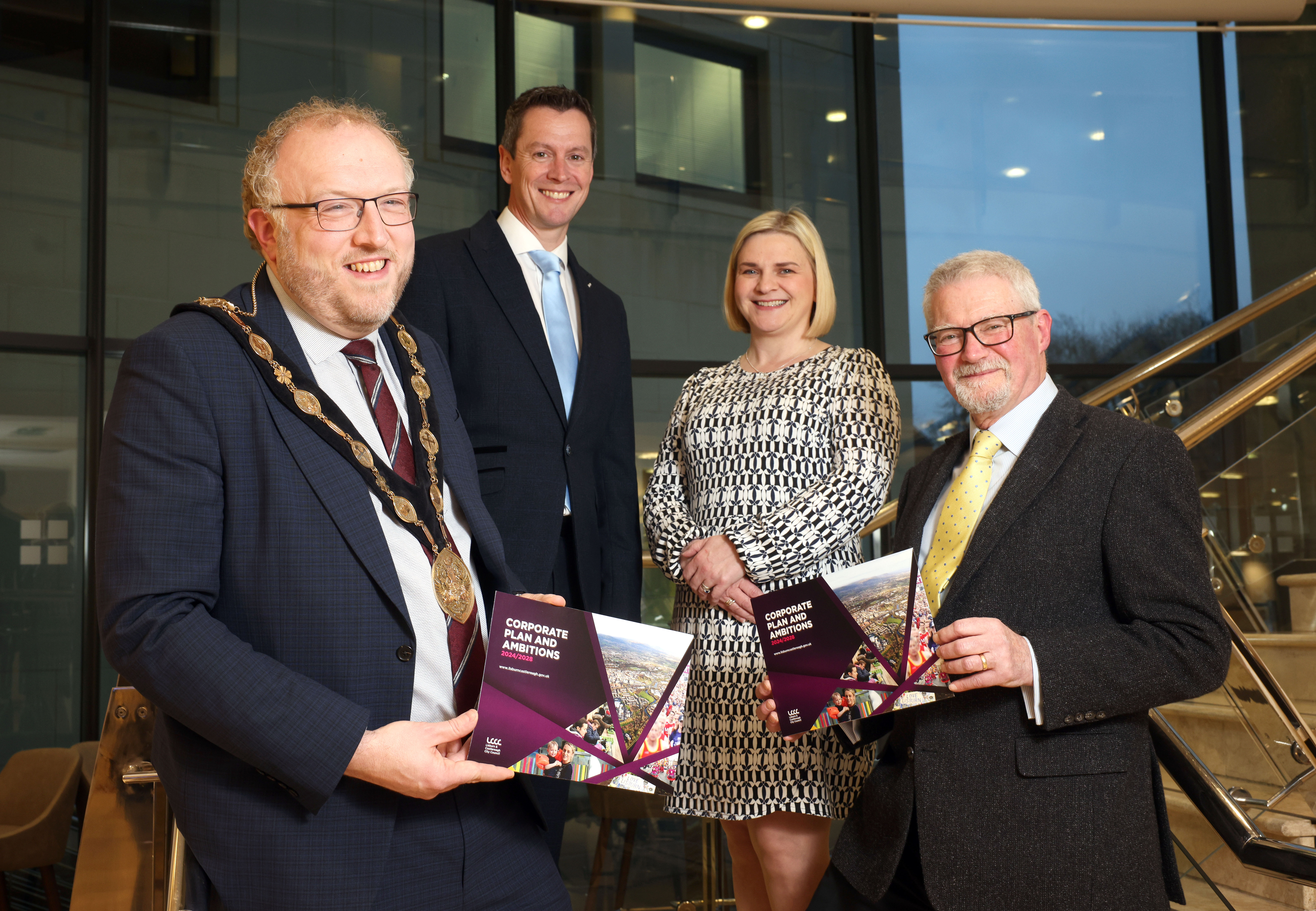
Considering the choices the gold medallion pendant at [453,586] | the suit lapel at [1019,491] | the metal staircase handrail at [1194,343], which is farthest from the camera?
the metal staircase handrail at [1194,343]

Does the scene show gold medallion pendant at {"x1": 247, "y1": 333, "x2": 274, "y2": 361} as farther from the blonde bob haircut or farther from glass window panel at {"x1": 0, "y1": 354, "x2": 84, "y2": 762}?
glass window panel at {"x1": 0, "y1": 354, "x2": 84, "y2": 762}

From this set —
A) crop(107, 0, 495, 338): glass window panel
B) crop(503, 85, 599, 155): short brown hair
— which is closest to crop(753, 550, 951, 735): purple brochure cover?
crop(503, 85, 599, 155): short brown hair

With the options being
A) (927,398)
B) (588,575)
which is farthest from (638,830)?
(927,398)

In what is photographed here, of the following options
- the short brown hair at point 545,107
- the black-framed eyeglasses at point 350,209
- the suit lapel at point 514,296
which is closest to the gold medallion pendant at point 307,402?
the black-framed eyeglasses at point 350,209

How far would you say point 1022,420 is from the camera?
6.50 ft

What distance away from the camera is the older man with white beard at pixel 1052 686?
168 cm

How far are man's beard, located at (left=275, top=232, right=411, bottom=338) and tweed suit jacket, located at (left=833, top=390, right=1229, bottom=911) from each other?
1.06 meters

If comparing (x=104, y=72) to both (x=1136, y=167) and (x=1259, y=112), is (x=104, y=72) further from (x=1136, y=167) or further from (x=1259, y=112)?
(x=1259, y=112)

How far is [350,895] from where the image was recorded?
4.62ft

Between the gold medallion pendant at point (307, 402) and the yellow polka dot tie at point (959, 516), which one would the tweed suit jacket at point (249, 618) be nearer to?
the gold medallion pendant at point (307, 402)

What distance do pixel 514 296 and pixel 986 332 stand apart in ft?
3.64

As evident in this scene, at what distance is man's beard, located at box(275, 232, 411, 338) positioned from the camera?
158cm

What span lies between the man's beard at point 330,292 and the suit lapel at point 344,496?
0.62 feet

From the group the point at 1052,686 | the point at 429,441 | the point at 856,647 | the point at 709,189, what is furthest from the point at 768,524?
the point at 709,189
